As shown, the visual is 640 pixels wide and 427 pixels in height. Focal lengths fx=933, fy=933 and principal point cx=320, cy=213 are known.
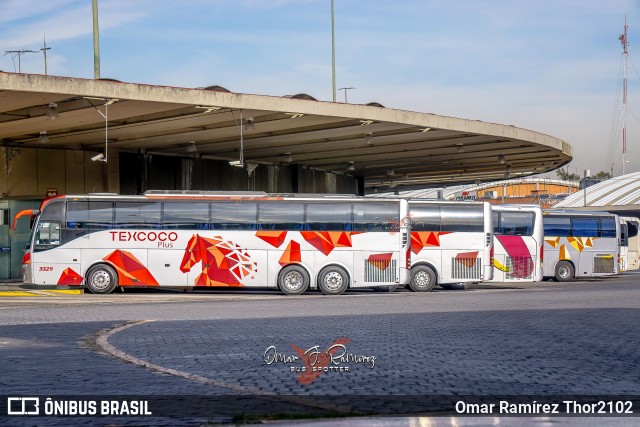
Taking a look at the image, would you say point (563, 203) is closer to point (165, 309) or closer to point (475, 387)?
point (165, 309)

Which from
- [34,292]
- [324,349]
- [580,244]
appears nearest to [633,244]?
[580,244]

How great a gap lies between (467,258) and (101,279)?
1159cm

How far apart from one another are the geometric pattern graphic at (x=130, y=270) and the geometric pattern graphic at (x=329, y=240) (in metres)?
5.02

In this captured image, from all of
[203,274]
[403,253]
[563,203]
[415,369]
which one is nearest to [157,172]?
[203,274]

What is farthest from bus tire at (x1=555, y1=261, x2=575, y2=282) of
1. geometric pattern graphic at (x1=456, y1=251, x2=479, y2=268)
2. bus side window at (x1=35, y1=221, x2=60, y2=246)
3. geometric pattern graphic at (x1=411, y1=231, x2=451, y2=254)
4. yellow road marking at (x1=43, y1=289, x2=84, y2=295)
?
bus side window at (x1=35, y1=221, x2=60, y2=246)

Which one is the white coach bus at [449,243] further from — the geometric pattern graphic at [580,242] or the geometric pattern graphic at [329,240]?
the geometric pattern graphic at [580,242]

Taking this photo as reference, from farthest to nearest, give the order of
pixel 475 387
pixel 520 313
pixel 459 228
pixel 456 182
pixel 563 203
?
1. pixel 563 203
2. pixel 456 182
3. pixel 459 228
4. pixel 520 313
5. pixel 475 387

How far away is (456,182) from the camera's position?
66312 millimetres

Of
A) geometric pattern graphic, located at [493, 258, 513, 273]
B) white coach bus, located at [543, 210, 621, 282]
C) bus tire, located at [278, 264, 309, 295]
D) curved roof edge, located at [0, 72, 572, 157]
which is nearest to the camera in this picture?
curved roof edge, located at [0, 72, 572, 157]

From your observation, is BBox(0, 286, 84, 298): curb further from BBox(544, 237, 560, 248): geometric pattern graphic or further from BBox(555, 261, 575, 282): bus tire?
BBox(555, 261, 575, 282): bus tire

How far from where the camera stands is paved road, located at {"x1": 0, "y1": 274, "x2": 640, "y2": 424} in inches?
372

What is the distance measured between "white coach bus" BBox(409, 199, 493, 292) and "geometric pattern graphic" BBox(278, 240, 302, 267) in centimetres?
396

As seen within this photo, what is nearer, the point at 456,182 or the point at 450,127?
the point at 450,127

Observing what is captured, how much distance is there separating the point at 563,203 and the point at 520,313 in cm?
8025
